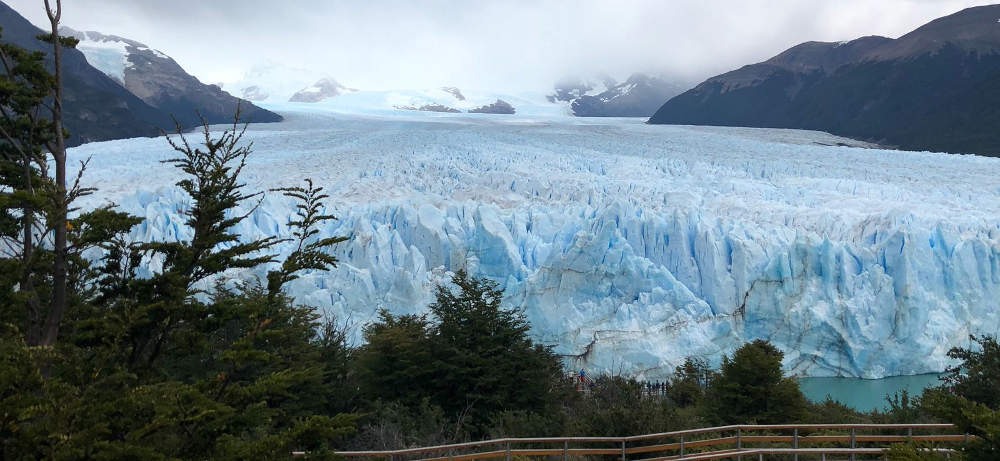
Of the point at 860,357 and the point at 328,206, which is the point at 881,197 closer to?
the point at 860,357

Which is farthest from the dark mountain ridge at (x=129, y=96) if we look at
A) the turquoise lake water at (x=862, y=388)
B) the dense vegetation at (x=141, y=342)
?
the turquoise lake water at (x=862, y=388)

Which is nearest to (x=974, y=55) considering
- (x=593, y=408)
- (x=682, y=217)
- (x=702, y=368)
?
(x=682, y=217)

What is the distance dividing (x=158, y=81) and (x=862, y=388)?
52020 mm

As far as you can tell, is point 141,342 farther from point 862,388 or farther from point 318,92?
point 318,92

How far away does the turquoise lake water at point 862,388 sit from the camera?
16.3 meters

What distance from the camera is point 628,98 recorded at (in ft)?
308

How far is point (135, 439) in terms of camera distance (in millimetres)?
4215

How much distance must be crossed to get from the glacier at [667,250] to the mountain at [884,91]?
52.3 feet

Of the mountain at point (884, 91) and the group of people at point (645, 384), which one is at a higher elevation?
the mountain at point (884, 91)

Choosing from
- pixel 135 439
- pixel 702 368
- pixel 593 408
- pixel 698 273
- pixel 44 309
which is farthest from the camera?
pixel 698 273

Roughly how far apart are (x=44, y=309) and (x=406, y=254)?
12.6 meters

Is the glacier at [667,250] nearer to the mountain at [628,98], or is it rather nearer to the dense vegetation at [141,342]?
the dense vegetation at [141,342]

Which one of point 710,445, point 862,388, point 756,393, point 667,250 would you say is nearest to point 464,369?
point 710,445

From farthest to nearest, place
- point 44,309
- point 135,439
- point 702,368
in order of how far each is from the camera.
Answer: point 702,368
point 44,309
point 135,439
